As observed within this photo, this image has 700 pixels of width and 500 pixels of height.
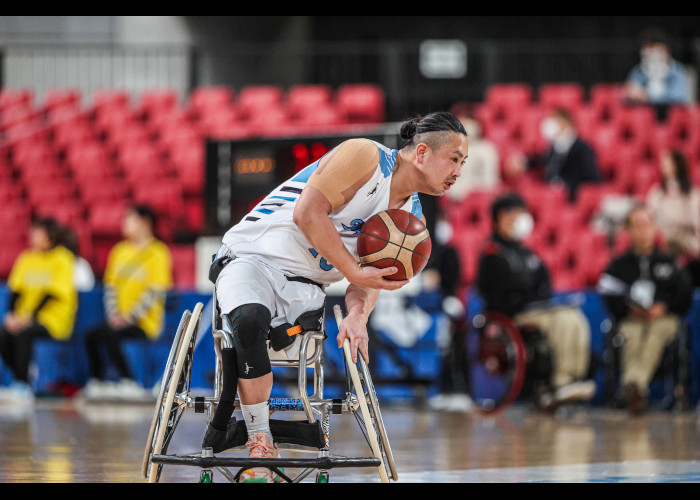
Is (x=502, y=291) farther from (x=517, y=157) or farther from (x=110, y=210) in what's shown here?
(x=110, y=210)

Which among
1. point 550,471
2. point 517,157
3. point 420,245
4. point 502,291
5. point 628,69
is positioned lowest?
point 550,471

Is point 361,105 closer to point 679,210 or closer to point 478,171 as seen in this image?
point 478,171

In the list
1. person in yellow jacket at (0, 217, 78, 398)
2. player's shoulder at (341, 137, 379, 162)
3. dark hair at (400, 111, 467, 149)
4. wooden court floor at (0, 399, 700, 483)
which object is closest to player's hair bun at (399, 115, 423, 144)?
dark hair at (400, 111, 467, 149)

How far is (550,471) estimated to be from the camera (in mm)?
4316

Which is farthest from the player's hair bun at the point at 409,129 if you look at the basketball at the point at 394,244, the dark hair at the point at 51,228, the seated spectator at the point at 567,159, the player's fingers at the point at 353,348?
the seated spectator at the point at 567,159

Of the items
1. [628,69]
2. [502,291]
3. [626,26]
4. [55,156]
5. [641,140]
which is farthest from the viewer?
[626,26]

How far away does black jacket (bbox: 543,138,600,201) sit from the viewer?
10336 mm

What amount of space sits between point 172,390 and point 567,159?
25.3 feet

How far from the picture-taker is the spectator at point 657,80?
11.3 meters

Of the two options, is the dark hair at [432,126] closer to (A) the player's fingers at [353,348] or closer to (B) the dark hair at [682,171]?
(A) the player's fingers at [353,348]

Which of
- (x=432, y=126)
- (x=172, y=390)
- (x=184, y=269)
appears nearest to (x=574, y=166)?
(x=184, y=269)

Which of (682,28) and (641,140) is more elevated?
(682,28)

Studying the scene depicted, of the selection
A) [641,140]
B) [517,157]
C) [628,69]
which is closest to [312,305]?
[517,157]

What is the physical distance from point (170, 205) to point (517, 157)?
371cm
